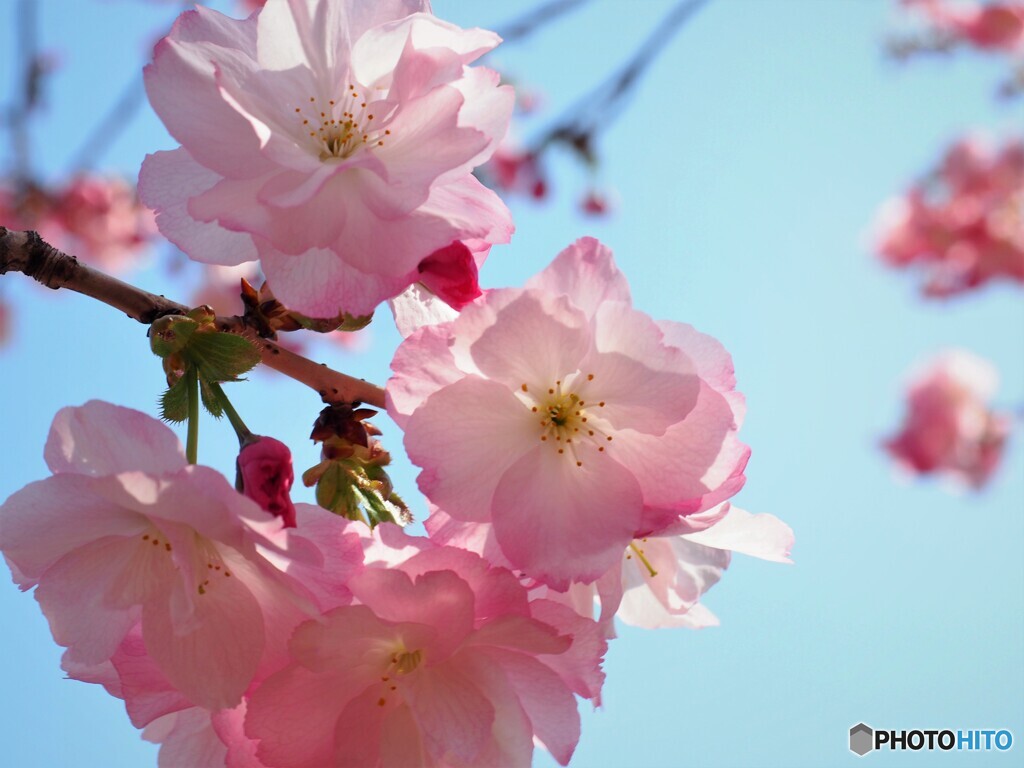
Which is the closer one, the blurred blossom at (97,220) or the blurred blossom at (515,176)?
the blurred blossom at (515,176)

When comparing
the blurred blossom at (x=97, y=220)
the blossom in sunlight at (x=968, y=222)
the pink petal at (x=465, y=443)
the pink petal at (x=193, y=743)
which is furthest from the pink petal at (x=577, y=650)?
the blossom in sunlight at (x=968, y=222)

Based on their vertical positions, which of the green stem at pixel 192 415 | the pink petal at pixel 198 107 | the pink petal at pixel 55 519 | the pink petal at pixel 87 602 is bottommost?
the pink petal at pixel 87 602

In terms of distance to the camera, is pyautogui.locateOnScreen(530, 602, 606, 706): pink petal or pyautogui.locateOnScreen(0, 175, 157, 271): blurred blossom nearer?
pyautogui.locateOnScreen(530, 602, 606, 706): pink petal

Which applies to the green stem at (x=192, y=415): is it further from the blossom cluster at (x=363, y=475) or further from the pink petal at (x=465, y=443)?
the pink petal at (x=465, y=443)

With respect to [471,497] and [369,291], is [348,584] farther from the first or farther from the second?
[369,291]

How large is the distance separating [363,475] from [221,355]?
17 cm

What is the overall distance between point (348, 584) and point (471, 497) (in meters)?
0.13

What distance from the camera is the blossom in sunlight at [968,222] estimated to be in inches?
285

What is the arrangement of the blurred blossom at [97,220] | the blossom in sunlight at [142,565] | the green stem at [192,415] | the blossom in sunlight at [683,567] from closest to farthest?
1. the blossom in sunlight at [142,565]
2. the green stem at [192,415]
3. the blossom in sunlight at [683,567]
4. the blurred blossom at [97,220]

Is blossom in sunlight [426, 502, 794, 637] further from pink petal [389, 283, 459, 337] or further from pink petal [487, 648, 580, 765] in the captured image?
pink petal [389, 283, 459, 337]

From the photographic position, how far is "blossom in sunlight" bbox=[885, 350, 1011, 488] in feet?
25.0

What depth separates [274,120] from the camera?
34.6 inches

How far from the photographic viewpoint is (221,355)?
86 cm

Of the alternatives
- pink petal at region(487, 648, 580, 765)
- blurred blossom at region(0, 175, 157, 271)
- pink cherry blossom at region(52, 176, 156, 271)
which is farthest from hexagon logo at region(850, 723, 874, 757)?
pink cherry blossom at region(52, 176, 156, 271)
